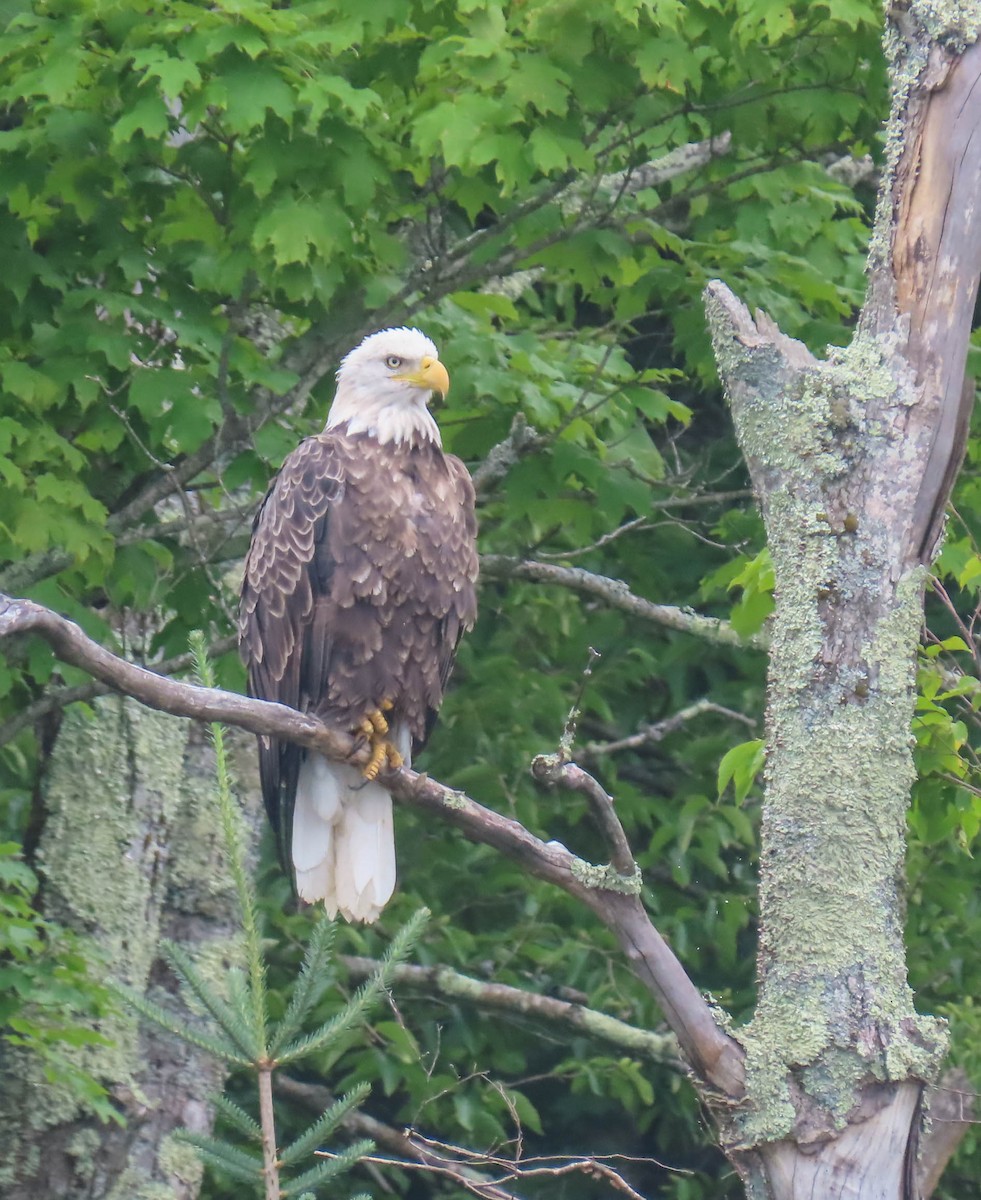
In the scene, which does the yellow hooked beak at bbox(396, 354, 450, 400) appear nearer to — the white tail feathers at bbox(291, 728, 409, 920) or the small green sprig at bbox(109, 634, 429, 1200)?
the white tail feathers at bbox(291, 728, 409, 920)

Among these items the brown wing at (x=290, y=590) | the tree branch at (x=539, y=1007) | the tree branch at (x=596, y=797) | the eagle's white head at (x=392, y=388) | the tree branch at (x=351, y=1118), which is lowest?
the tree branch at (x=351, y=1118)

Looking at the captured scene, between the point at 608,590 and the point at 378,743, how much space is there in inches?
56.4

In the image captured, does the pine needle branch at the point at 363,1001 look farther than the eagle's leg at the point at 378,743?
No

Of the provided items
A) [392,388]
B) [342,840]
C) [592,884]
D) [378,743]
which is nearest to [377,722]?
[378,743]

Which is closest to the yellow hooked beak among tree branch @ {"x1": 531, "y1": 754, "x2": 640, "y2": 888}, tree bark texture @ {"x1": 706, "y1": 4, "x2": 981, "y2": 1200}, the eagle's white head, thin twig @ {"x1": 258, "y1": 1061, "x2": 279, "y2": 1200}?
the eagle's white head

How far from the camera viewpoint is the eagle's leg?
409cm

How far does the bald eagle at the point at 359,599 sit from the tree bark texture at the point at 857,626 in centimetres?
128

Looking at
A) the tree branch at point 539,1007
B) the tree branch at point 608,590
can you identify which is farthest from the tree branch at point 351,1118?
the tree branch at point 608,590

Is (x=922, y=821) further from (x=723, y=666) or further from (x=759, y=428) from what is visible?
(x=723, y=666)

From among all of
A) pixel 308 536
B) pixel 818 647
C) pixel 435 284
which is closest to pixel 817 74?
pixel 435 284

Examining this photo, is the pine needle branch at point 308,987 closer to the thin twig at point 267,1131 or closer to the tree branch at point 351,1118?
the thin twig at point 267,1131

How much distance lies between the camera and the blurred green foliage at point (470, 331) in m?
4.18

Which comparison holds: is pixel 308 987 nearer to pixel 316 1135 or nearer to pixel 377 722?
pixel 316 1135

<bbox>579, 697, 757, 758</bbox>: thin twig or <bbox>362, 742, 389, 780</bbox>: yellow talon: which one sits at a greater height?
<bbox>579, 697, 757, 758</bbox>: thin twig
